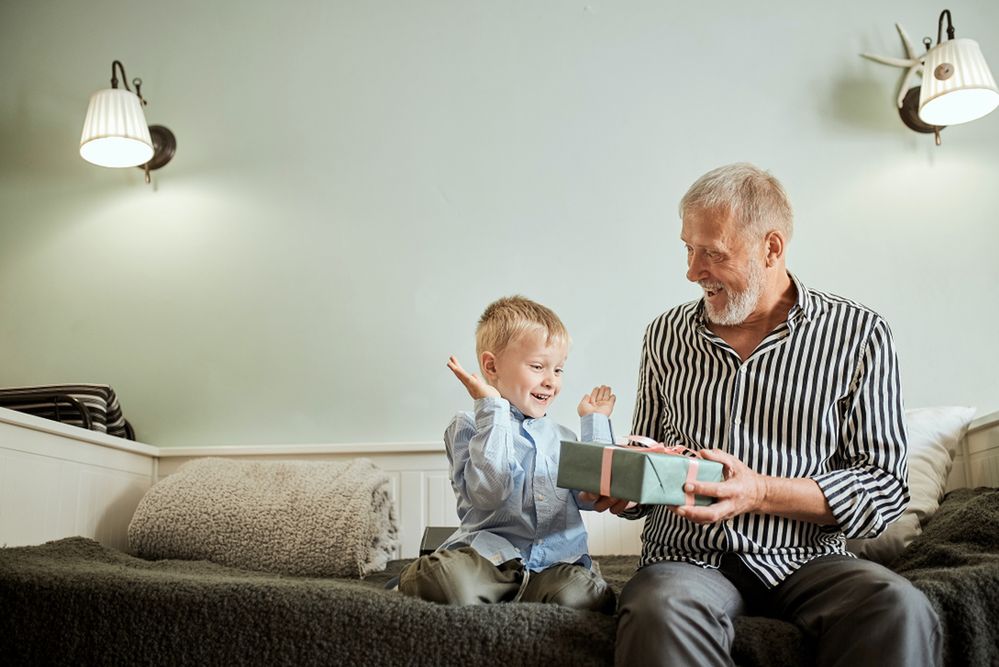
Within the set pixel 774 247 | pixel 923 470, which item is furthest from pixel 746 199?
pixel 923 470

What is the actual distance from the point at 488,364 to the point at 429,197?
99 centimetres

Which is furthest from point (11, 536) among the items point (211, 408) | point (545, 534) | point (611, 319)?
point (611, 319)

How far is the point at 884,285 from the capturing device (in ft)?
7.84

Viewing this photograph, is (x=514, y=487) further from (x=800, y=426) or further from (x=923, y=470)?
(x=923, y=470)

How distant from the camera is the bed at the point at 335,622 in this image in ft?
4.16

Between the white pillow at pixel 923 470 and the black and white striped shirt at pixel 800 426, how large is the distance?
41 centimetres

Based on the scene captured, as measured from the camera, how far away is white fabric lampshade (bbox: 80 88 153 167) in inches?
97.5

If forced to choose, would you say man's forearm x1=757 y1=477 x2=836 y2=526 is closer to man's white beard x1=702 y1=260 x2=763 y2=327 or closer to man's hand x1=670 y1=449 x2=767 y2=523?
man's hand x1=670 y1=449 x2=767 y2=523

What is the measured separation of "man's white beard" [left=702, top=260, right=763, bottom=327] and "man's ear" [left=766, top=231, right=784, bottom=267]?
0.04 meters

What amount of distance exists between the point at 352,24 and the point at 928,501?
1.99 meters

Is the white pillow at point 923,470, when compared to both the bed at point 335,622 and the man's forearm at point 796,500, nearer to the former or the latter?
the bed at point 335,622

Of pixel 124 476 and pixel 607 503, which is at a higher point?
pixel 607 503

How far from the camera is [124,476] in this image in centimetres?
238

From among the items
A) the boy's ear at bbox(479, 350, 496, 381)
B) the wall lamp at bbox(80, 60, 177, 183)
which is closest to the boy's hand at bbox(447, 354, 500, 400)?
the boy's ear at bbox(479, 350, 496, 381)
